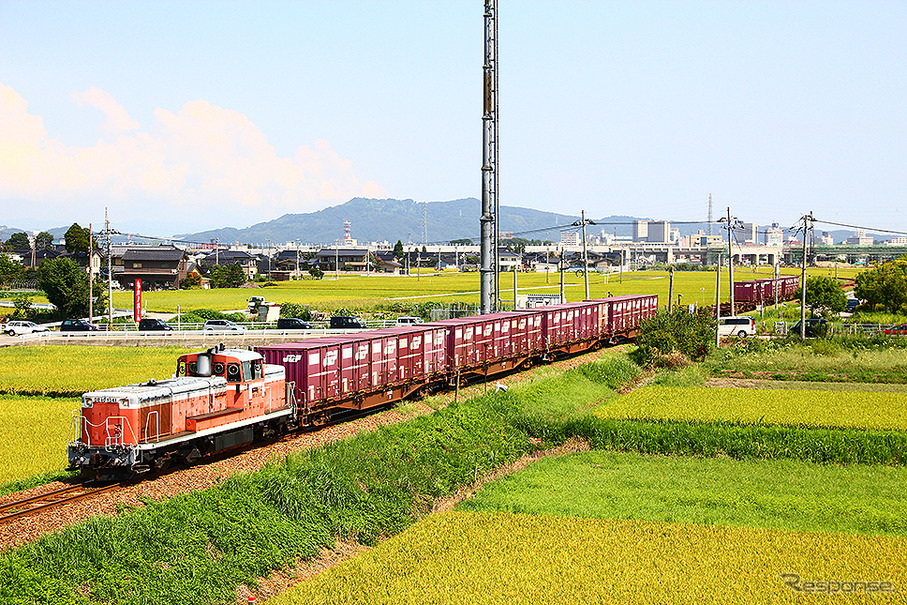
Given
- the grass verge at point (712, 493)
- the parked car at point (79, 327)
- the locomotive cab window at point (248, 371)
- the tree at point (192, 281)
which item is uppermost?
the locomotive cab window at point (248, 371)

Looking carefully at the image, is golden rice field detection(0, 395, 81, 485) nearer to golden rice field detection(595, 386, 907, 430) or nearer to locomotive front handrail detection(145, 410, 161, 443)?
locomotive front handrail detection(145, 410, 161, 443)

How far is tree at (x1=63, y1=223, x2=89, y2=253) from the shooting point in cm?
12338

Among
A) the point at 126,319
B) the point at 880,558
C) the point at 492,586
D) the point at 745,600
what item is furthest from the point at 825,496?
the point at 126,319

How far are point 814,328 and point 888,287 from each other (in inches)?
779

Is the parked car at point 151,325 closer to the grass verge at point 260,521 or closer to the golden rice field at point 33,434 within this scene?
A: the golden rice field at point 33,434

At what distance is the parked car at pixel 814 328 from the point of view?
216ft

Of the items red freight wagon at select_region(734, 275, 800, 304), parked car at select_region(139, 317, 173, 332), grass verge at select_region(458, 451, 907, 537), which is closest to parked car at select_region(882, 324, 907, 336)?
red freight wagon at select_region(734, 275, 800, 304)

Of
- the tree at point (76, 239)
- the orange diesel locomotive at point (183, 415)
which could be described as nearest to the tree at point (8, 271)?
the tree at point (76, 239)

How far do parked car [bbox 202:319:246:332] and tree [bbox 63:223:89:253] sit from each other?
5772 centimetres

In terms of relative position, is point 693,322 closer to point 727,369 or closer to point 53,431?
point 727,369

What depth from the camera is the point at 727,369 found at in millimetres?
52156

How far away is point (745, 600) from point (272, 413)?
16.4m

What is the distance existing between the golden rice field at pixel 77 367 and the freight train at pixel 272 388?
11.5 m

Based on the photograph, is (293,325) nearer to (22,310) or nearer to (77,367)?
(77,367)
